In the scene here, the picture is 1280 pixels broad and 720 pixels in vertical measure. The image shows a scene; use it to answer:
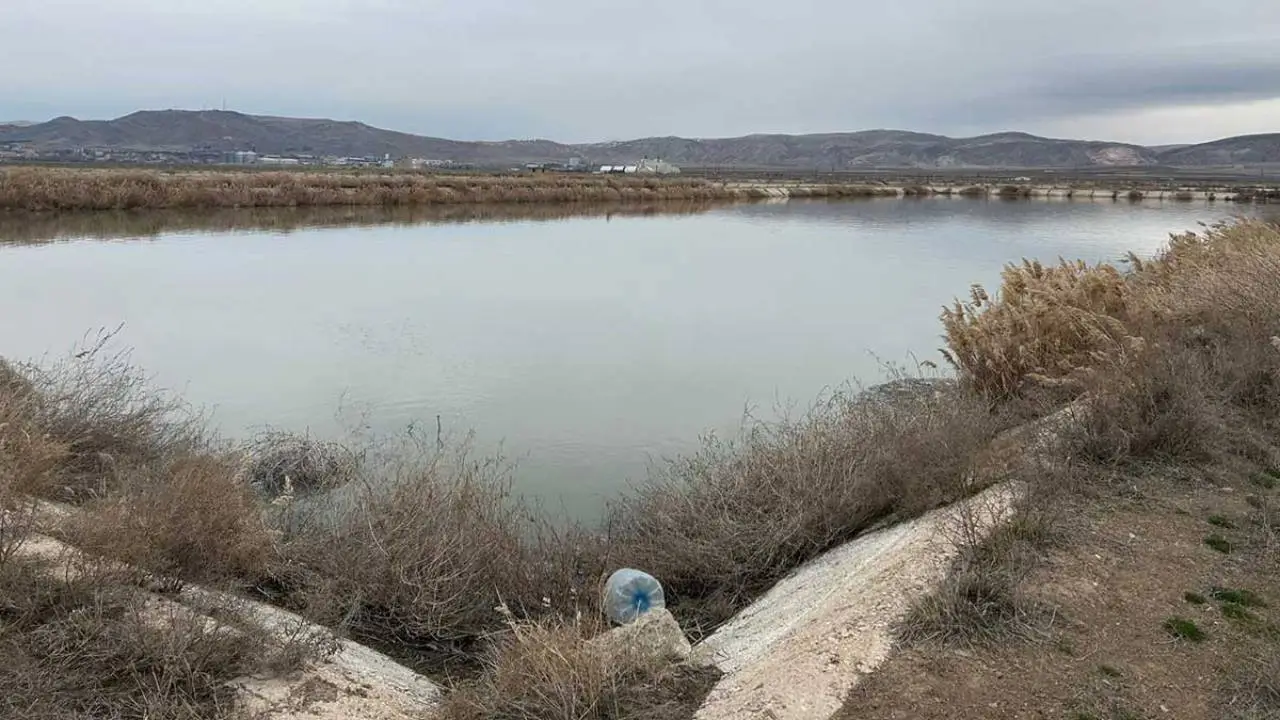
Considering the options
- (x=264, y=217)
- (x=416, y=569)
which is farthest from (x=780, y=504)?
(x=264, y=217)

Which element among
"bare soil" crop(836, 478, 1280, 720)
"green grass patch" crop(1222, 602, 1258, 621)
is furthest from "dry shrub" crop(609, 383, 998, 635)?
"green grass patch" crop(1222, 602, 1258, 621)

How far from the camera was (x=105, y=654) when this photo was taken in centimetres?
401

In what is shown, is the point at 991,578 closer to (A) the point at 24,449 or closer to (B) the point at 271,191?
(A) the point at 24,449

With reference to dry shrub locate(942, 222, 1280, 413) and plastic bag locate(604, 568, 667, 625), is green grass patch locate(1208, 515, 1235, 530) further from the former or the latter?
plastic bag locate(604, 568, 667, 625)

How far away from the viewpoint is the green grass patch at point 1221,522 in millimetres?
5496

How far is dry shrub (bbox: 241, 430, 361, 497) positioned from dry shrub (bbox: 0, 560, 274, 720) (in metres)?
3.36

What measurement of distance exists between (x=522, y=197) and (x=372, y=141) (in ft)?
489

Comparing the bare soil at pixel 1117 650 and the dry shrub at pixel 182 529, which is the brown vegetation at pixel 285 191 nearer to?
the dry shrub at pixel 182 529

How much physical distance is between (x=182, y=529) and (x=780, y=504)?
366 centimetres

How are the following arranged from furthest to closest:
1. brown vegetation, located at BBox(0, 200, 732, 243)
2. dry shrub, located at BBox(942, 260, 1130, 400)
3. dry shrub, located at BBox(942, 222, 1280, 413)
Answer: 1. brown vegetation, located at BBox(0, 200, 732, 243)
2. dry shrub, located at BBox(942, 260, 1130, 400)
3. dry shrub, located at BBox(942, 222, 1280, 413)

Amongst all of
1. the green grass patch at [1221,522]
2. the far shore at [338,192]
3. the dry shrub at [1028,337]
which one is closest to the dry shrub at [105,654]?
the green grass patch at [1221,522]

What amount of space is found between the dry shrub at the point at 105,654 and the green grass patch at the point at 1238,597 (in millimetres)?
4465

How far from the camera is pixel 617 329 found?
16297 mm

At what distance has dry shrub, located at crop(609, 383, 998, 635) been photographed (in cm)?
612
